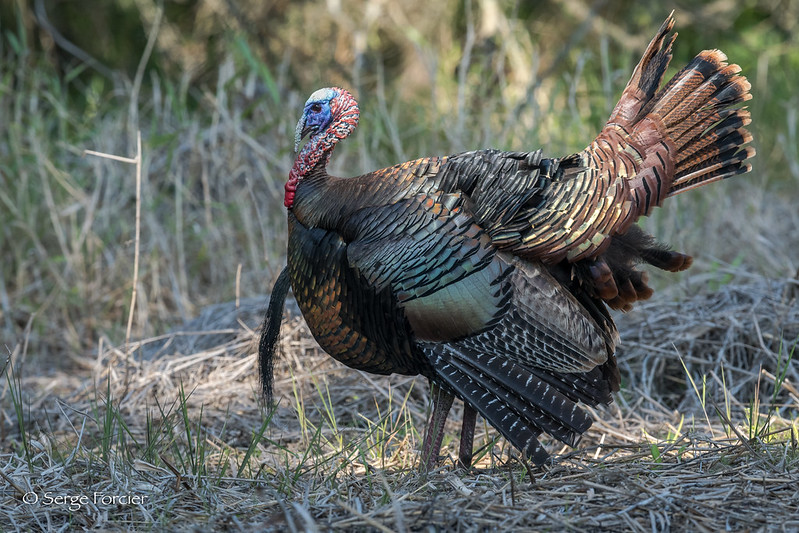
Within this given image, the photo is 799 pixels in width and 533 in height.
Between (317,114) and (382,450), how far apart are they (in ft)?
4.43

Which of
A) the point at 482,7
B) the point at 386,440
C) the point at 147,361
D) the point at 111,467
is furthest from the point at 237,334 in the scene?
the point at 482,7

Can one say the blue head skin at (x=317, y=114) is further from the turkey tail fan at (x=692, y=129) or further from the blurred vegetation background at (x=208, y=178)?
the turkey tail fan at (x=692, y=129)

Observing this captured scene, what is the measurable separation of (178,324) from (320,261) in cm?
243

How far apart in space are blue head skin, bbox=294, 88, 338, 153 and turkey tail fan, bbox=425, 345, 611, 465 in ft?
3.41

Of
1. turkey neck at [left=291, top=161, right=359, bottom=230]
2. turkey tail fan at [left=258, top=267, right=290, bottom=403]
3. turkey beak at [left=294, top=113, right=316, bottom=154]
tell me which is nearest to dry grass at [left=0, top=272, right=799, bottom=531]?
turkey tail fan at [left=258, top=267, right=290, bottom=403]

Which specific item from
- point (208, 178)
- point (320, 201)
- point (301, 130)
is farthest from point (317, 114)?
point (208, 178)

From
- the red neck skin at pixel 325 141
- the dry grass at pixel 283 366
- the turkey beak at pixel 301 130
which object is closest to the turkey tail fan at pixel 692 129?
the dry grass at pixel 283 366

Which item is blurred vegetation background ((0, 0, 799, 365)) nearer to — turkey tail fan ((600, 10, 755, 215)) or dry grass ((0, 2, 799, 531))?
dry grass ((0, 2, 799, 531))

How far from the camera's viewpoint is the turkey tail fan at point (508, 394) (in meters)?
2.90

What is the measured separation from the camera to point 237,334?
4520 mm

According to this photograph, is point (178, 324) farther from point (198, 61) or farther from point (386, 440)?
point (198, 61)

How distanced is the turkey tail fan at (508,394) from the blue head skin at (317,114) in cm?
104

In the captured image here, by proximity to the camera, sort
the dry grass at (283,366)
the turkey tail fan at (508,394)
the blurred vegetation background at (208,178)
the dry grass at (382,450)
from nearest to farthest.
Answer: the dry grass at (382,450), the dry grass at (283,366), the turkey tail fan at (508,394), the blurred vegetation background at (208,178)

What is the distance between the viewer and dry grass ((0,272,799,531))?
241cm
